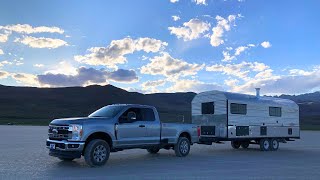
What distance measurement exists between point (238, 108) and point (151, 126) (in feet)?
21.5

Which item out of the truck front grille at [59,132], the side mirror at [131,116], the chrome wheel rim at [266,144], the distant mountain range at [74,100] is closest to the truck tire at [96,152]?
the truck front grille at [59,132]

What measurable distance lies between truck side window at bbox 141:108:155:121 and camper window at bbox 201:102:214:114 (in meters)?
5.49

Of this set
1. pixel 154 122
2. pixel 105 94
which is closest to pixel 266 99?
pixel 154 122

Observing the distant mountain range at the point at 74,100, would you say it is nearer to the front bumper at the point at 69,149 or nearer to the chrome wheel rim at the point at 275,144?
the chrome wheel rim at the point at 275,144

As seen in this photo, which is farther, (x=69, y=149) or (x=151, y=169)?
(x=69, y=149)

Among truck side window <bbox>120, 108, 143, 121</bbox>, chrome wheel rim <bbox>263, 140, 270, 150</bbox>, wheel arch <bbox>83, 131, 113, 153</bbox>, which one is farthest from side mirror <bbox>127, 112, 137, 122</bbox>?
chrome wheel rim <bbox>263, 140, 270, 150</bbox>

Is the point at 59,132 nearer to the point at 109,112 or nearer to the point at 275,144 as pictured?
the point at 109,112

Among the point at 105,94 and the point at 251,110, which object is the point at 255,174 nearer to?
the point at 251,110

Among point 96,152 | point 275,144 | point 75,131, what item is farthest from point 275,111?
point 75,131

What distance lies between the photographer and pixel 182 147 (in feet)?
59.2

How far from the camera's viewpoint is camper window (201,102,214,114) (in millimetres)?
21484

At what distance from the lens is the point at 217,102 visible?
21094 millimetres

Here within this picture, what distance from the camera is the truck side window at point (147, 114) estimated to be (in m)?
16.4

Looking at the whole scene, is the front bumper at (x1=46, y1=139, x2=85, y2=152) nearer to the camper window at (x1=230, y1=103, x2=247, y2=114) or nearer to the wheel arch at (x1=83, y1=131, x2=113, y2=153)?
the wheel arch at (x1=83, y1=131, x2=113, y2=153)
